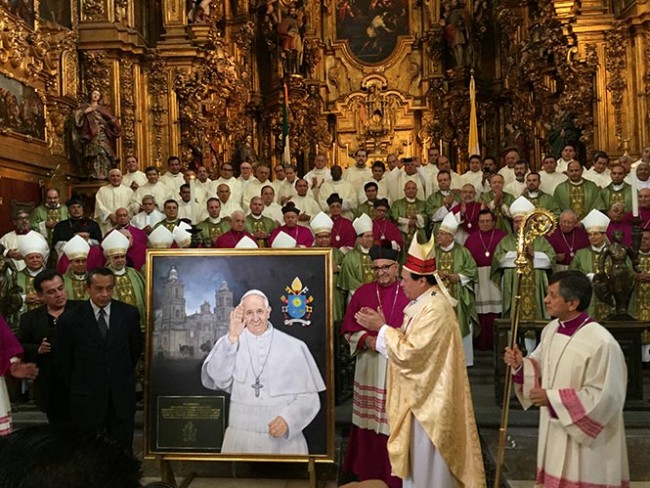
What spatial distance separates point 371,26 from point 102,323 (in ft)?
62.0

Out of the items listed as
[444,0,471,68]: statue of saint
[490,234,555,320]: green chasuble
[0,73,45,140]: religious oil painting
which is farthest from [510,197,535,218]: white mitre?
[444,0,471,68]: statue of saint

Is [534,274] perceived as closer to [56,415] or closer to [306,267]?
[306,267]

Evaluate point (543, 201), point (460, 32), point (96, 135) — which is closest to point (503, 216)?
point (543, 201)

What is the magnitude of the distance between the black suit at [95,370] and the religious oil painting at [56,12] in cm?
1145

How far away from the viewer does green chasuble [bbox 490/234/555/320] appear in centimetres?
937

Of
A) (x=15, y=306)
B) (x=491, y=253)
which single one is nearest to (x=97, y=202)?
(x=15, y=306)

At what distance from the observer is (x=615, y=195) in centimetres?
1093

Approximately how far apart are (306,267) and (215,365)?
1.01 m

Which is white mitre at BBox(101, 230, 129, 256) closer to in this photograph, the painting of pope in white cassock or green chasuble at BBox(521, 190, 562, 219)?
the painting of pope in white cassock

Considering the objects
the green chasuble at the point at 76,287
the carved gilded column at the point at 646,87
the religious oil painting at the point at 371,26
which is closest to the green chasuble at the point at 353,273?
the green chasuble at the point at 76,287

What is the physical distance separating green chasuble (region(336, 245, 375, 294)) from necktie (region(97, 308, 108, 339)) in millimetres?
4507

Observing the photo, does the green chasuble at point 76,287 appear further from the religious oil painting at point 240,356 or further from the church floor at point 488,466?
the religious oil painting at point 240,356

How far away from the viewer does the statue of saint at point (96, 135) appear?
15.3 m

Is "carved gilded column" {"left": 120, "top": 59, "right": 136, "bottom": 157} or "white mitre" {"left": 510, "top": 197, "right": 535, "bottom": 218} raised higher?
"carved gilded column" {"left": 120, "top": 59, "right": 136, "bottom": 157}
